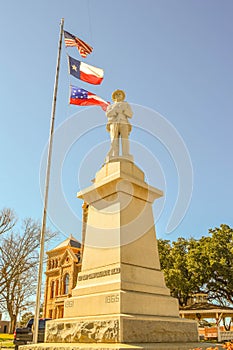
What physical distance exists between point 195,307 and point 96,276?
2208cm

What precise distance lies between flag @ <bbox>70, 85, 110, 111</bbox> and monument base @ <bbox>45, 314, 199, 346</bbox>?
740cm

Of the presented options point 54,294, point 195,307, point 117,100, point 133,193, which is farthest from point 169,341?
point 54,294

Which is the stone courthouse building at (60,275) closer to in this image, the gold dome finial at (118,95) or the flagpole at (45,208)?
the flagpole at (45,208)

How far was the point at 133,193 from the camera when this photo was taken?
8180mm

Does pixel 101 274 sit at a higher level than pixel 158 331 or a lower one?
higher

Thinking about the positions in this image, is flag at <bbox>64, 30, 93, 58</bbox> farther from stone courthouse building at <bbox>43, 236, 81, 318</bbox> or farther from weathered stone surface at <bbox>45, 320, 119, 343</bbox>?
stone courthouse building at <bbox>43, 236, 81, 318</bbox>

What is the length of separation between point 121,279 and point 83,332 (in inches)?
49.8

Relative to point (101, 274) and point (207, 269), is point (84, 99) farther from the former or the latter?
point (207, 269)

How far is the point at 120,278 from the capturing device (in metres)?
6.71

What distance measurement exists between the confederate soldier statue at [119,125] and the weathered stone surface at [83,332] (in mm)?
4395

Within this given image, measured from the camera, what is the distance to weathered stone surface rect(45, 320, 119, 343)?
19.2 ft

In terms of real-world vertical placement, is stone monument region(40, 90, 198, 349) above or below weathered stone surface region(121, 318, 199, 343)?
above

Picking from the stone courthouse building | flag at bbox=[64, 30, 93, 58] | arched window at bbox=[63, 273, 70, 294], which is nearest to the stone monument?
flag at bbox=[64, 30, 93, 58]

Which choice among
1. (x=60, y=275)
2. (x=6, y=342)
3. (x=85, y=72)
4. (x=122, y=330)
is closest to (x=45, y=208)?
(x=122, y=330)
